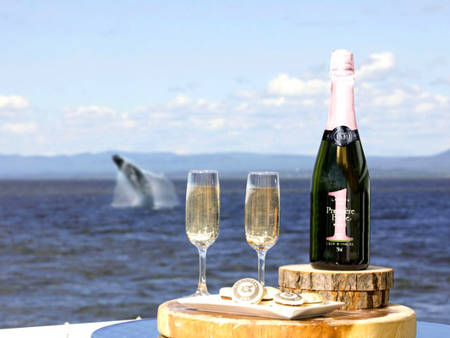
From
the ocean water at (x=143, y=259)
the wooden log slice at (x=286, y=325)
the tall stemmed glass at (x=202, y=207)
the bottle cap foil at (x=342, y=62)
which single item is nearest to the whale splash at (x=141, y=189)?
the ocean water at (x=143, y=259)

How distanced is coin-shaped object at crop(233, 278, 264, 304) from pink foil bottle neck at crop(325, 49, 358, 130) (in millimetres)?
452

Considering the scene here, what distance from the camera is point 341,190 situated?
5.45 feet

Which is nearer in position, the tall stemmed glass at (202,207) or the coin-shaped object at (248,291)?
the coin-shaped object at (248,291)

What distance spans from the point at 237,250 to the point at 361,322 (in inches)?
740

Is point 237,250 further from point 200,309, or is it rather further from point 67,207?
point 67,207

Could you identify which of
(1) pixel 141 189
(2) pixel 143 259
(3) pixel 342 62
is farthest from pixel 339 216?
(1) pixel 141 189

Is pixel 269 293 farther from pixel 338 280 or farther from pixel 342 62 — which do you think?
pixel 342 62

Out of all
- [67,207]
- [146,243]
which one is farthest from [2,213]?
[146,243]

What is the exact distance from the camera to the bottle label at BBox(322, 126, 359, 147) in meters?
1.72

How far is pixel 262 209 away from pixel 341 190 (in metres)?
0.19

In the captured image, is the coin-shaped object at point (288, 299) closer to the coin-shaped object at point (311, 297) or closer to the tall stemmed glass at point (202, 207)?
the coin-shaped object at point (311, 297)

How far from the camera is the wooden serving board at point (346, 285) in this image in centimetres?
161

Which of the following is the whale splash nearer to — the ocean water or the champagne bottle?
the ocean water

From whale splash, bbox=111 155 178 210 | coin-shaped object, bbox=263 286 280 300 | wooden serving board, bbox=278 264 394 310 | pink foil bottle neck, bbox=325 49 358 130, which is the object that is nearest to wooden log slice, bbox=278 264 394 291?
wooden serving board, bbox=278 264 394 310
